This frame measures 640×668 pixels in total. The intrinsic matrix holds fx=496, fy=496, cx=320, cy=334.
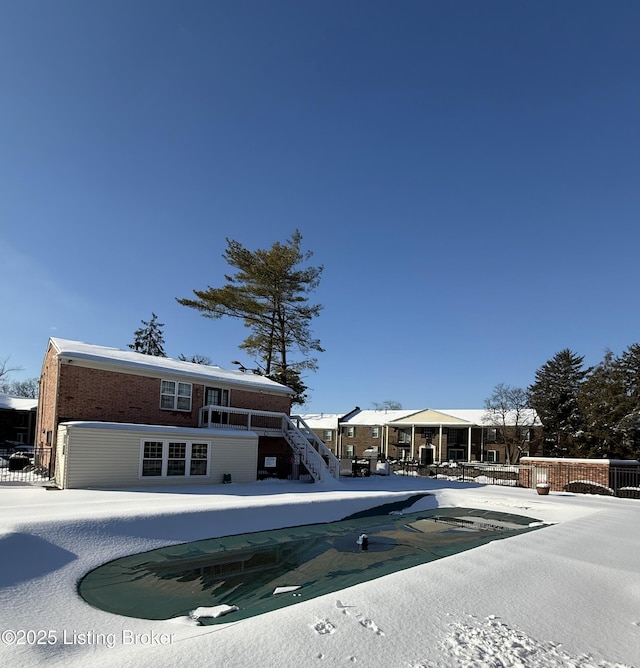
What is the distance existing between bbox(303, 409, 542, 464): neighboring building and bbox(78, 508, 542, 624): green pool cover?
33117 mm

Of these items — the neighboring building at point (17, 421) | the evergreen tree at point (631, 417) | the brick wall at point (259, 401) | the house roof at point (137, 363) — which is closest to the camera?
the house roof at point (137, 363)

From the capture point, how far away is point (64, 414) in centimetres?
1748

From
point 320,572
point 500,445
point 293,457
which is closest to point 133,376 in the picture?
point 293,457

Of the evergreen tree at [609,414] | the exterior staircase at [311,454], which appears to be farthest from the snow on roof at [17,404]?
the evergreen tree at [609,414]

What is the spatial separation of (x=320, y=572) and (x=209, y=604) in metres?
2.44

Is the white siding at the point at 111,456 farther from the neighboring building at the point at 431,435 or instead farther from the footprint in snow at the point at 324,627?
the neighboring building at the point at 431,435

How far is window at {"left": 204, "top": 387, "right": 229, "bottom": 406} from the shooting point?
22663 millimetres

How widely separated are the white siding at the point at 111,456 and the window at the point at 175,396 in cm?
274

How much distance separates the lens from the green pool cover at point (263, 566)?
701 cm

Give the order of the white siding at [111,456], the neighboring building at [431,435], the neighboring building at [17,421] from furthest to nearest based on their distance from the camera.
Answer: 1. the neighboring building at [431,435]
2. the neighboring building at [17,421]
3. the white siding at [111,456]

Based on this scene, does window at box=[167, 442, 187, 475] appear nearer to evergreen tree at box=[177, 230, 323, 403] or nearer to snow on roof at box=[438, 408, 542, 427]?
evergreen tree at box=[177, 230, 323, 403]

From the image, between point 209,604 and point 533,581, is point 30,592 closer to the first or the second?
point 209,604

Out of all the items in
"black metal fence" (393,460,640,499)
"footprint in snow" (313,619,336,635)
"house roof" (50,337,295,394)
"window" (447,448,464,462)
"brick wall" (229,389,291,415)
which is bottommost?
"window" (447,448,464,462)

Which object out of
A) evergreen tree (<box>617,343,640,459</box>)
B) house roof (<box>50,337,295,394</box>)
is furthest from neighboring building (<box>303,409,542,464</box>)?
house roof (<box>50,337,295,394</box>)
